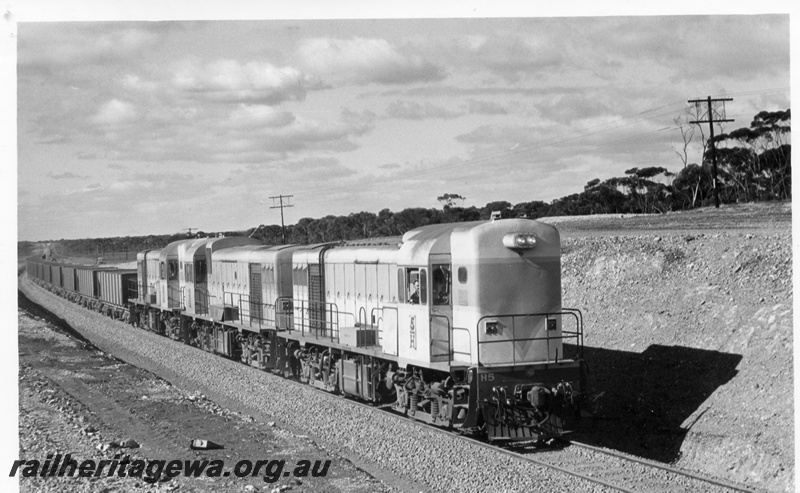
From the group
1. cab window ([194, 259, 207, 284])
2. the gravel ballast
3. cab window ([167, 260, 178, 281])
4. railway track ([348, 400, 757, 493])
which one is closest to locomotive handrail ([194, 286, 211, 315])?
cab window ([194, 259, 207, 284])

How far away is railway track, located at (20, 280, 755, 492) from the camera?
9.55 metres

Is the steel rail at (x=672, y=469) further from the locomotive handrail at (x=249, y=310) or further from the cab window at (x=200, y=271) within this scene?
the cab window at (x=200, y=271)

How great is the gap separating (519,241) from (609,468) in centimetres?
332

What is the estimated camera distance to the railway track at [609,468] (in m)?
9.55

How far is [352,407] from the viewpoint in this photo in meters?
13.8

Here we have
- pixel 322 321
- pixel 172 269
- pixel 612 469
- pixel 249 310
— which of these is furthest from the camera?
pixel 172 269

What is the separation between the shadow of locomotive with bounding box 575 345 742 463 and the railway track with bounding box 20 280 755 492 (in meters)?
1.04

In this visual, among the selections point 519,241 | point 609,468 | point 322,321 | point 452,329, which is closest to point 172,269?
point 322,321

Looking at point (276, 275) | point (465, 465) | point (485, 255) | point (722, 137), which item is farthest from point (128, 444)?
point (722, 137)

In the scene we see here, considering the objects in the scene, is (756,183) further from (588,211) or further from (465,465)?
(465,465)

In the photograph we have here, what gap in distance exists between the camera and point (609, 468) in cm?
1030

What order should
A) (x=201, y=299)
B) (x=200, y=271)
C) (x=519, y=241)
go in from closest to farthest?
(x=519, y=241), (x=201, y=299), (x=200, y=271)

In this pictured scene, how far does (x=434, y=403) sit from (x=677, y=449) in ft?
13.3

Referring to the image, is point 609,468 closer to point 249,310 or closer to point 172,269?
point 249,310
